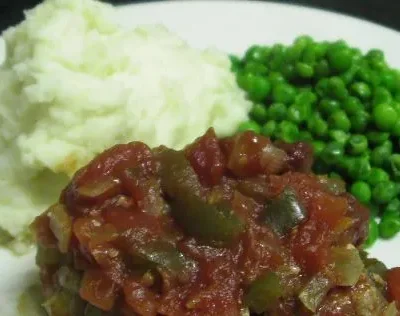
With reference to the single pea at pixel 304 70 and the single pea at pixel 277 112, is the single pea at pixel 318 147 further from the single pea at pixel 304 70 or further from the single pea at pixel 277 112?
the single pea at pixel 304 70

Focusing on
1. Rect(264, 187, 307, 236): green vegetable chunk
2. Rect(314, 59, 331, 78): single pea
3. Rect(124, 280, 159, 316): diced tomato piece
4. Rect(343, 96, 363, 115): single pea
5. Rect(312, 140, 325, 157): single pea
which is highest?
Rect(264, 187, 307, 236): green vegetable chunk

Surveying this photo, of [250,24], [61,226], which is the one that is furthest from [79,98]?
[250,24]

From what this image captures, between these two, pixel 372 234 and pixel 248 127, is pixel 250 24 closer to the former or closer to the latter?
pixel 248 127

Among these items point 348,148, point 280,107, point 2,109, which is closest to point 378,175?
point 348,148

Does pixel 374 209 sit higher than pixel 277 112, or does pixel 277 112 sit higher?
pixel 277 112

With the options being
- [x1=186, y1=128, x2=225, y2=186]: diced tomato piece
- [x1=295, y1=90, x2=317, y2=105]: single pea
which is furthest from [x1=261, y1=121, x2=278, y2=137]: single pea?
[x1=186, y1=128, x2=225, y2=186]: diced tomato piece

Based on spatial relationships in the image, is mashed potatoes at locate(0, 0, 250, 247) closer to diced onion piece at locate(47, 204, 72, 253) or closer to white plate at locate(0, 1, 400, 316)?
diced onion piece at locate(47, 204, 72, 253)

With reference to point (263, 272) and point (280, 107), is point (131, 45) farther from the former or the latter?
point (263, 272)
